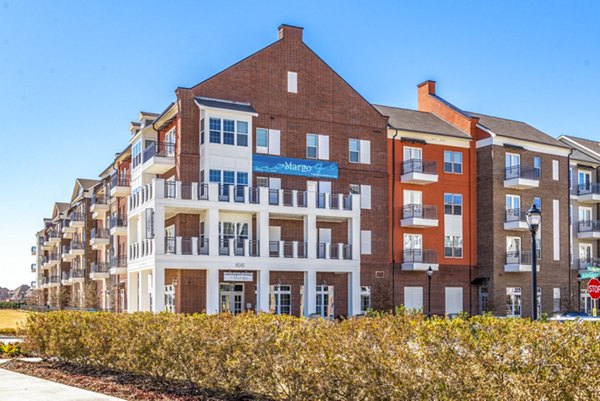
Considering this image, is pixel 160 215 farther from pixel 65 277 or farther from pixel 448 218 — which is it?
pixel 65 277

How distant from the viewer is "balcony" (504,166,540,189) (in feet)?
161

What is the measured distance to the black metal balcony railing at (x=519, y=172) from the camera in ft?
163

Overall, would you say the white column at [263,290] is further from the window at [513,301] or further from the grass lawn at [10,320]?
the window at [513,301]

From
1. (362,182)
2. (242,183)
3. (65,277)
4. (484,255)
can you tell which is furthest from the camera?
(65,277)

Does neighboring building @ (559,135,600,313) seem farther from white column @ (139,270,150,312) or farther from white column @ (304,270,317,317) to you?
white column @ (139,270,150,312)

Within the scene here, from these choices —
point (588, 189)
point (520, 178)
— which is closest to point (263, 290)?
point (520, 178)

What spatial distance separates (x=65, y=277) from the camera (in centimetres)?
7762

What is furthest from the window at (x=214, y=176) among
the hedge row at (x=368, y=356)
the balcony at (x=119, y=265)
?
the hedge row at (x=368, y=356)

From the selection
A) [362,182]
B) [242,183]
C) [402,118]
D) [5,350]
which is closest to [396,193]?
[362,182]

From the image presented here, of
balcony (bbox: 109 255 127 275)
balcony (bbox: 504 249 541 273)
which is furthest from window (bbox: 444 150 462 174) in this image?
balcony (bbox: 109 255 127 275)

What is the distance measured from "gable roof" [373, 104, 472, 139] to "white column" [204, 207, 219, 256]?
49.8 ft

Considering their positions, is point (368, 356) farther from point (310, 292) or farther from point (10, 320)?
point (10, 320)

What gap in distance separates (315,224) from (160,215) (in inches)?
378

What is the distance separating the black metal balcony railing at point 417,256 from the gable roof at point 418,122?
8165 mm
